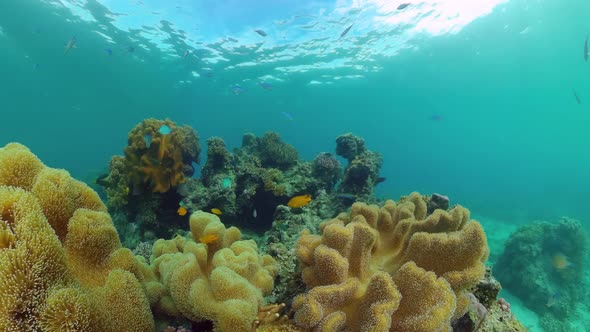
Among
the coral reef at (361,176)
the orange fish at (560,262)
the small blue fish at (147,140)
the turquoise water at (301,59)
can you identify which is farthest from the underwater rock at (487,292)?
the orange fish at (560,262)

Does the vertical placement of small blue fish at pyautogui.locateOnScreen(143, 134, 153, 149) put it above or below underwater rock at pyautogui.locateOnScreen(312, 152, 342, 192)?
above

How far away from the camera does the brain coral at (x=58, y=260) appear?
138cm

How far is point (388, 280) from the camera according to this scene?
2.00 metres

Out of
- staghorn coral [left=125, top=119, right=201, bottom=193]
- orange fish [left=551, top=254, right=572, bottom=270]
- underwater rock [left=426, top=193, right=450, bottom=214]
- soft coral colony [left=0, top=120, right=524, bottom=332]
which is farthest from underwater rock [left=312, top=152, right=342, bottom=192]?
orange fish [left=551, top=254, right=572, bottom=270]

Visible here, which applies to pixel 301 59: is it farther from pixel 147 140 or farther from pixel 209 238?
pixel 209 238

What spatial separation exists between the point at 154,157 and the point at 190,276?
17.8 feet

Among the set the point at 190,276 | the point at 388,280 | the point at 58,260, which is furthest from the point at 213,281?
the point at 388,280

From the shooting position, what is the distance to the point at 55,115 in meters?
75.9

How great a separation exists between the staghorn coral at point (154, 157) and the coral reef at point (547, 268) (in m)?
12.9

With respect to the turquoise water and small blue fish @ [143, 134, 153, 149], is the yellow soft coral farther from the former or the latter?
the turquoise water

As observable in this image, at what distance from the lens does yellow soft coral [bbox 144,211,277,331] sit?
2.06 meters

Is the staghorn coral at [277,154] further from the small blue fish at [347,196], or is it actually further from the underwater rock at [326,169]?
the small blue fish at [347,196]

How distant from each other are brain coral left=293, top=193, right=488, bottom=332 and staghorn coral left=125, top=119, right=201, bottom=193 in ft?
18.2

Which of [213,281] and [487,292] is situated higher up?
[213,281]
